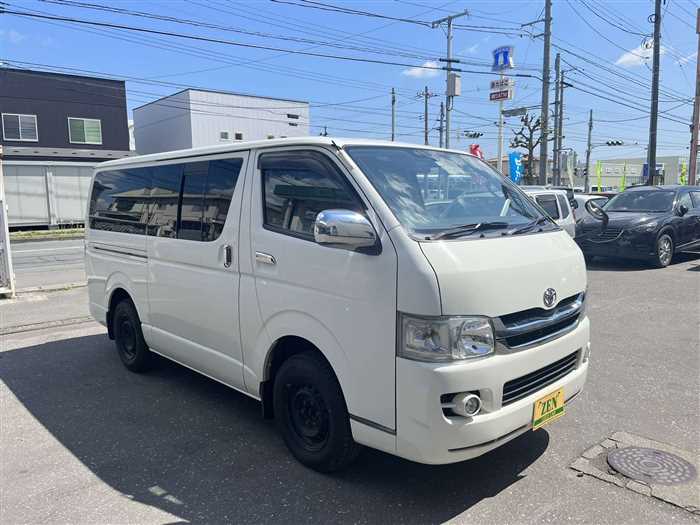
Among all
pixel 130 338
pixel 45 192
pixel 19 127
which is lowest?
pixel 130 338

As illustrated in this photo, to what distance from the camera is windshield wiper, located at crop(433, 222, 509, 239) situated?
9.76 ft

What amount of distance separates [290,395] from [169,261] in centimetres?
176

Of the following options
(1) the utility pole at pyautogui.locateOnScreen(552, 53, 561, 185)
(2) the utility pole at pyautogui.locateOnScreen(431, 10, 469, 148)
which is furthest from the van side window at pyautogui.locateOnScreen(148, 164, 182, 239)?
(1) the utility pole at pyautogui.locateOnScreen(552, 53, 561, 185)

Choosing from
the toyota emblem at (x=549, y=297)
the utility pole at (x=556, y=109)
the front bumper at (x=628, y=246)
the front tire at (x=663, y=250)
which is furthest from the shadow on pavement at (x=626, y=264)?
the utility pole at (x=556, y=109)

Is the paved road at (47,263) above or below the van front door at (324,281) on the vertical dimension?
below

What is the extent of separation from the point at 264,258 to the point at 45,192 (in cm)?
2543

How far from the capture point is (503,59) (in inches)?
1030

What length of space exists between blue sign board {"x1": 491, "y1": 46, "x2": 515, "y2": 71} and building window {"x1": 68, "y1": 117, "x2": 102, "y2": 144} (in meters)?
22.9

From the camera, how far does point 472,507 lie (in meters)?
3.02

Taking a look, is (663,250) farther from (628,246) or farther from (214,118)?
(214,118)

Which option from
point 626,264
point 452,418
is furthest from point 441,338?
point 626,264

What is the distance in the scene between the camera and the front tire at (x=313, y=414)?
3154 mm

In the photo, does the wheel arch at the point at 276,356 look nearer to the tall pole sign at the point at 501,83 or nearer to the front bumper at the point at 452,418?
the front bumper at the point at 452,418

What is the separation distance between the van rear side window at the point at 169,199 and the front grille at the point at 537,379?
2309mm
